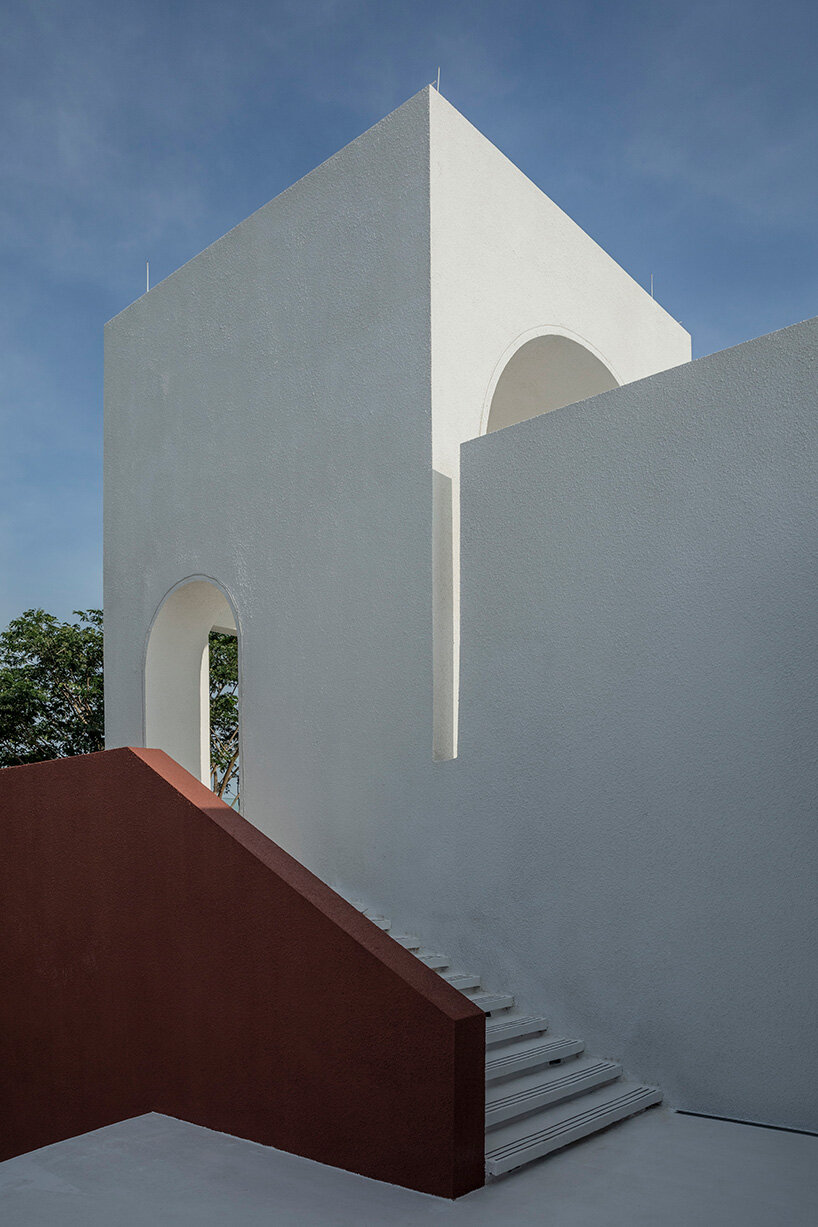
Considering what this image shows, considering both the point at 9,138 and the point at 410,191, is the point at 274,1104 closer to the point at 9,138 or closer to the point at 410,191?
the point at 410,191

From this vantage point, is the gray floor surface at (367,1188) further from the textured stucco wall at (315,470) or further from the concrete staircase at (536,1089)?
the textured stucco wall at (315,470)

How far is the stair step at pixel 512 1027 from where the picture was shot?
5.18 meters

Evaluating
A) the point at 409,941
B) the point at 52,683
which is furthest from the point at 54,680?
the point at 409,941

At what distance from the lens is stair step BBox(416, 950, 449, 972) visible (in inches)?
235

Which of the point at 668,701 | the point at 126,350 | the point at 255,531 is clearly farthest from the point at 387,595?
the point at 126,350

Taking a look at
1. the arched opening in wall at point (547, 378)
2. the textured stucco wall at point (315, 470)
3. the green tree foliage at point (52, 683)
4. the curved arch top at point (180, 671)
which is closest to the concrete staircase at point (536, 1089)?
the textured stucco wall at point (315, 470)

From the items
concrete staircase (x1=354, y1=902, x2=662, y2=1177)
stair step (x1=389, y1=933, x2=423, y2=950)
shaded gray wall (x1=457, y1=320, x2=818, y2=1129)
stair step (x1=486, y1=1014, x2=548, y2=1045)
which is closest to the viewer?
concrete staircase (x1=354, y1=902, x2=662, y2=1177)

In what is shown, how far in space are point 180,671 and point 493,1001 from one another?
5055 mm

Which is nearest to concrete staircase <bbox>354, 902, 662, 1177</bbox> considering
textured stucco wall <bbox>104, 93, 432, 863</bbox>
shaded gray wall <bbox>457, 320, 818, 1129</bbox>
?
shaded gray wall <bbox>457, 320, 818, 1129</bbox>

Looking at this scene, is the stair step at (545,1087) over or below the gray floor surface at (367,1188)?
below

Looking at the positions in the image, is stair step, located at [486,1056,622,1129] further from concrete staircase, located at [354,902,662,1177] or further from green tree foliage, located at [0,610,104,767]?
green tree foliage, located at [0,610,104,767]

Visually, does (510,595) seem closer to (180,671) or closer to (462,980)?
(462,980)

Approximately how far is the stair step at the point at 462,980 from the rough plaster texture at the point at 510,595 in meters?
0.09

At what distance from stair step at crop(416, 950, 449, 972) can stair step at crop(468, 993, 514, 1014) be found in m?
0.35
